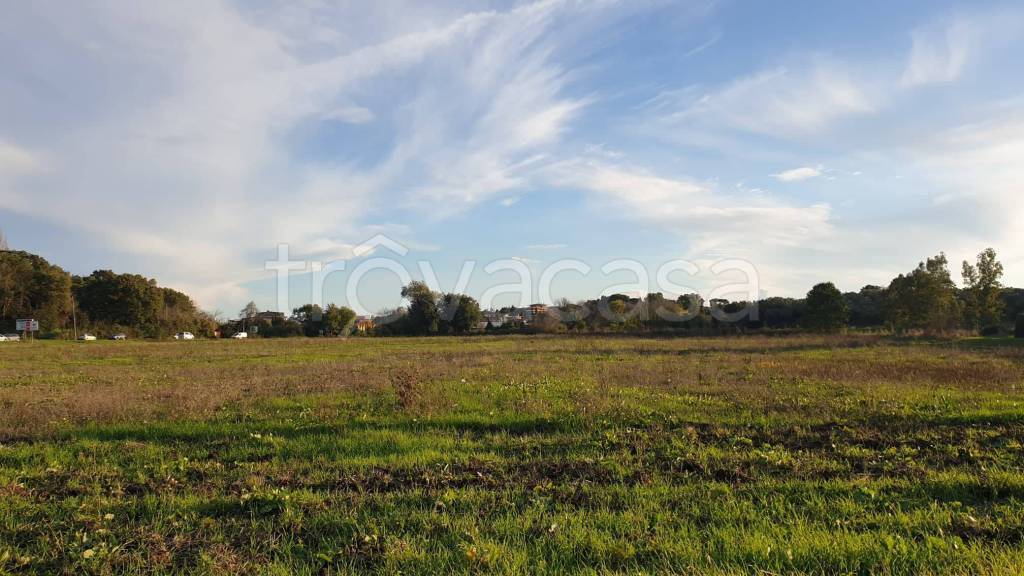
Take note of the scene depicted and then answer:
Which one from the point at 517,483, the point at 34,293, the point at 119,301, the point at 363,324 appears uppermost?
the point at 34,293

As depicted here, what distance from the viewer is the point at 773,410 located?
1030 centimetres

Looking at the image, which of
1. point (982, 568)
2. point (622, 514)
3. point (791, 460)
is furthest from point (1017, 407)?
point (622, 514)

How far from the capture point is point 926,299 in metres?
46.8

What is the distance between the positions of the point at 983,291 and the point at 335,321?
262ft

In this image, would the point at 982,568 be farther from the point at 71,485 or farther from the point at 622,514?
the point at 71,485

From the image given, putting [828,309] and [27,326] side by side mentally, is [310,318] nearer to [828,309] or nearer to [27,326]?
[27,326]

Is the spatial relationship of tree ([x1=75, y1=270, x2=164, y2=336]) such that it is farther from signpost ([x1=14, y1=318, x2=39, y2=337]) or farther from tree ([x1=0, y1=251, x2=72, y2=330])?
signpost ([x1=14, y1=318, x2=39, y2=337])

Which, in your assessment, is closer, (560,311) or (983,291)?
(983,291)

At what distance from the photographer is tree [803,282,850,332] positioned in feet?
170

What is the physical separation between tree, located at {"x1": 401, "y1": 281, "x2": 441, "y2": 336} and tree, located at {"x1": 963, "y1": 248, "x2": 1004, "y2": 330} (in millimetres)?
60387

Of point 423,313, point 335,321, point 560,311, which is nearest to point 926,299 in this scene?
point 560,311

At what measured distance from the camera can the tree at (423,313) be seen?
78.4m

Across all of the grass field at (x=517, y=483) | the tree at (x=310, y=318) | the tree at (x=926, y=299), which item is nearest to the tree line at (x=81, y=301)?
the tree at (x=310, y=318)

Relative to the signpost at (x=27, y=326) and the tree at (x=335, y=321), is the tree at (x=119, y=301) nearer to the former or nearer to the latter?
the signpost at (x=27, y=326)
